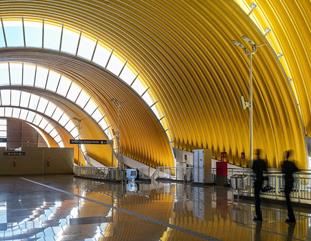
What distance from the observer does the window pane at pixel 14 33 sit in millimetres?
36000

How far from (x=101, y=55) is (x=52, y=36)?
468 centimetres

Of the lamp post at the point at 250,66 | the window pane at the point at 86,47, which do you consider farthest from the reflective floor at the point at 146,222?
the window pane at the point at 86,47

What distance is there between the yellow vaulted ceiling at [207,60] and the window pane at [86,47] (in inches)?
107

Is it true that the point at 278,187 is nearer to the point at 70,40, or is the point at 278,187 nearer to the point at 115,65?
the point at 115,65

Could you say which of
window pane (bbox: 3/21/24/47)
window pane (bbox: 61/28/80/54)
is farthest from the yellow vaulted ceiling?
window pane (bbox: 3/21/24/47)

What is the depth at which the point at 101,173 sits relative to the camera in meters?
40.3

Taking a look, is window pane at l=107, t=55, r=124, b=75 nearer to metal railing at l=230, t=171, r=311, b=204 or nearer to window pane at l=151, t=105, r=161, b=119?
window pane at l=151, t=105, r=161, b=119

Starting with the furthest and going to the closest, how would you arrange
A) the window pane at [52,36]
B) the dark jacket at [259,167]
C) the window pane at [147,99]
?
the window pane at [147,99] < the window pane at [52,36] < the dark jacket at [259,167]

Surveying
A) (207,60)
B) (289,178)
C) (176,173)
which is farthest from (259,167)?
(176,173)

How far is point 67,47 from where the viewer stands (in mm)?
39125

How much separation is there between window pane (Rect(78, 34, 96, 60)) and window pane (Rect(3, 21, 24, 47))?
16.9 ft

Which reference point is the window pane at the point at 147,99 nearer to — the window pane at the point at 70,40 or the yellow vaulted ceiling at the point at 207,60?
the yellow vaulted ceiling at the point at 207,60

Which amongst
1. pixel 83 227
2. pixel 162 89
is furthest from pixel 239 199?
pixel 162 89

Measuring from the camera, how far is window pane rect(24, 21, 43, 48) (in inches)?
1438
